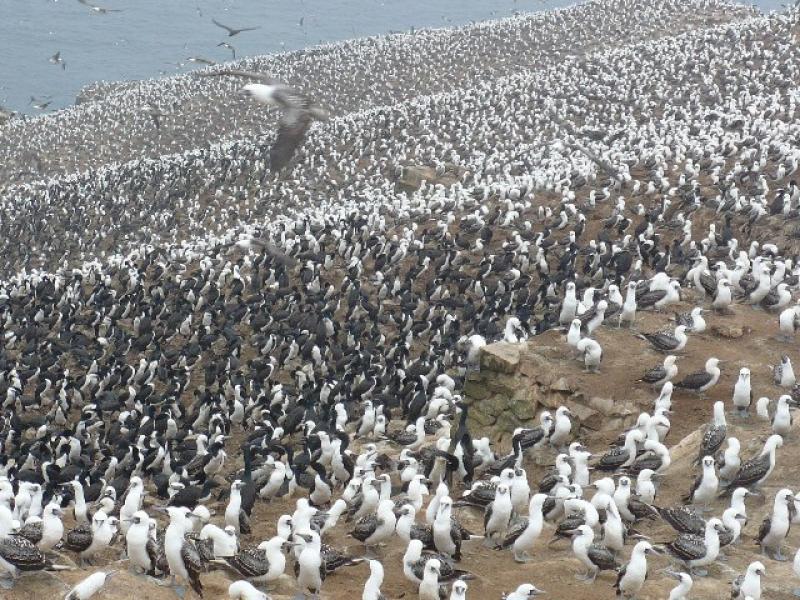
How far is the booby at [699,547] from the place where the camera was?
434 inches

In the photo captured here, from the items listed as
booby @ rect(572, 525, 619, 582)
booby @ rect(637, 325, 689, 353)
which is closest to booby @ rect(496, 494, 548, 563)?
booby @ rect(572, 525, 619, 582)

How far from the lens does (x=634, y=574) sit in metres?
10.7

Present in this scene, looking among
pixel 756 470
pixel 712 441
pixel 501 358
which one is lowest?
pixel 756 470

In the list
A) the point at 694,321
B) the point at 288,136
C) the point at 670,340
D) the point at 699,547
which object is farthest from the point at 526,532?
the point at 288,136

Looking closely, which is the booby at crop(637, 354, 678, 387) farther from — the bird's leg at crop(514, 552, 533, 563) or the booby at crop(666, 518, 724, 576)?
the booby at crop(666, 518, 724, 576)

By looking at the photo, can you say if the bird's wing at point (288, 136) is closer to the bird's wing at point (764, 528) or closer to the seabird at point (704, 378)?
the seabird at point (704, 378)

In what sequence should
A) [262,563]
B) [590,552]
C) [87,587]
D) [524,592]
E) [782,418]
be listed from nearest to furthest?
[87,587] → [524,592] → [590,552] → [262,563] → [782,418]

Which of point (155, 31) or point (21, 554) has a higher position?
point (155, 31)

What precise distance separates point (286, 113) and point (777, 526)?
11387 mm

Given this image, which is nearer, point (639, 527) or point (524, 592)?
point (524, 592)

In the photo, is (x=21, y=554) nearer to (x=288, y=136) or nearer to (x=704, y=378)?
(x=288, y=136)

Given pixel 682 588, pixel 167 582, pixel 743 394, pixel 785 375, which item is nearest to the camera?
pixel 682 588

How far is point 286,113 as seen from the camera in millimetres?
18578

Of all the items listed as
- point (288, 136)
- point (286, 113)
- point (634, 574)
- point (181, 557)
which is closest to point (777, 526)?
point (634, 574)
